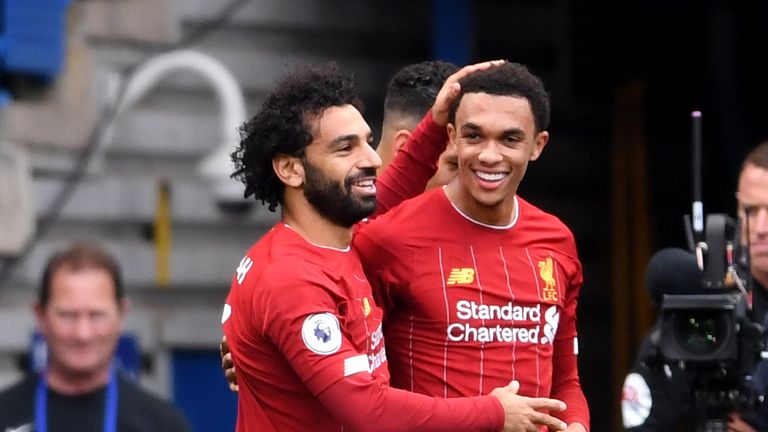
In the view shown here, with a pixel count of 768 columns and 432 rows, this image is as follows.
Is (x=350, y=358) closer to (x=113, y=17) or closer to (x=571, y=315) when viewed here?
(x=571, y=315)

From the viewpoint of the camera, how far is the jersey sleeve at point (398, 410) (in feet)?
12.7

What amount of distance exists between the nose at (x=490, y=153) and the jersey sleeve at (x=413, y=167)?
8.6 inches

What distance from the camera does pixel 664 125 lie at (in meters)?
9.95

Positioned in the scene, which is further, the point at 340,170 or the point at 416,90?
the point at 416,90

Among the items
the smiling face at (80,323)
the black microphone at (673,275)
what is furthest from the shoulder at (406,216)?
the smiling face at (80,323)

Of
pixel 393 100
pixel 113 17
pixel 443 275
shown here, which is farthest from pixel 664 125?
pixel 443 275

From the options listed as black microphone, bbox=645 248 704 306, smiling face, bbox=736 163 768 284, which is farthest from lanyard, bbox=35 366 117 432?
smiling face, bbox=736 163 768 284

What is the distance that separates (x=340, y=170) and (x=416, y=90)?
103 cm

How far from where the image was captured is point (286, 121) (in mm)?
4152

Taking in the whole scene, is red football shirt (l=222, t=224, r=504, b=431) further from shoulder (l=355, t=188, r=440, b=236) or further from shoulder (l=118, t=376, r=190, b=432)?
shoulder (l=118, t=376, r=190, b=432)

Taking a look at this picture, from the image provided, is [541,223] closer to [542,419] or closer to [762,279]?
[542,419]

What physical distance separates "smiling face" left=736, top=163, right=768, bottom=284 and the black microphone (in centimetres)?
80

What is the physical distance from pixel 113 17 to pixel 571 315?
179 inches

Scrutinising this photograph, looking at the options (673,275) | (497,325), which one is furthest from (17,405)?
(673,275)
